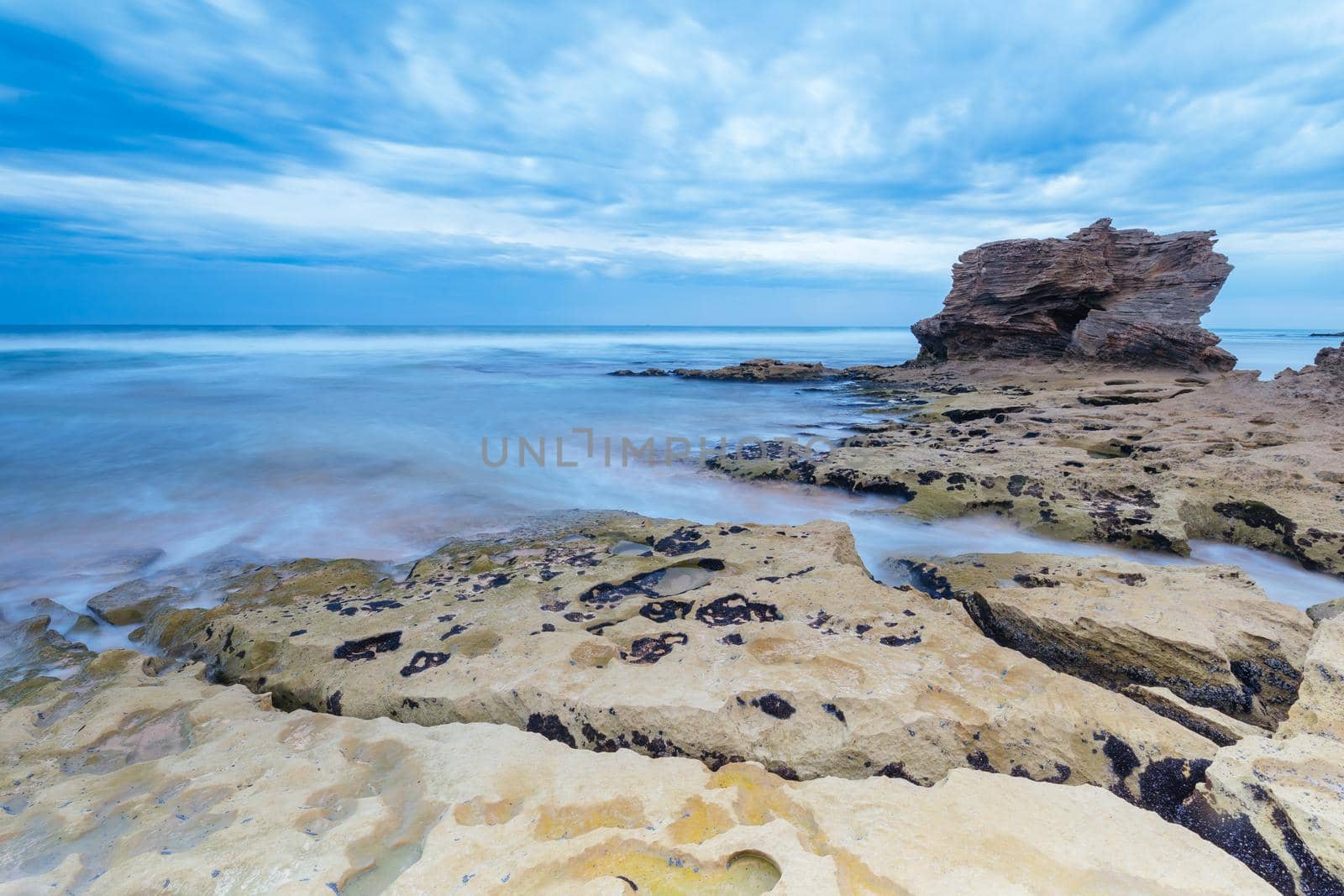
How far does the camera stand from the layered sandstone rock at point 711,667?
2148mm

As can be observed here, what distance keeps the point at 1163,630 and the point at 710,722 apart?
2.20 metres

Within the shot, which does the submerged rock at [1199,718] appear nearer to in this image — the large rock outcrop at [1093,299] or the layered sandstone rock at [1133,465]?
the layered sandstone rock at [1133,465]

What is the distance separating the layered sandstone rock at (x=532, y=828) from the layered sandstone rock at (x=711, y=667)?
19cm

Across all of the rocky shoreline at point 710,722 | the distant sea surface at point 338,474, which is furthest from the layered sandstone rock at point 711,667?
the distant sea surface at point 338,474

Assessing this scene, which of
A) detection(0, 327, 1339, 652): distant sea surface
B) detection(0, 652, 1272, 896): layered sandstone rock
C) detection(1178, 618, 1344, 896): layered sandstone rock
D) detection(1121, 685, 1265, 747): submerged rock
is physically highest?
detection(1178, 618, 1344, 896): layered sandstone rock

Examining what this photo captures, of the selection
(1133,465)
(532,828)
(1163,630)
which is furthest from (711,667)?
(1133,465)

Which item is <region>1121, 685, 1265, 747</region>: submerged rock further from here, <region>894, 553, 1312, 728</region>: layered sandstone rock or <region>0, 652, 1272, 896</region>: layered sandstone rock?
<region>0, 652, 1272, 896</region>: layered sandstone rock

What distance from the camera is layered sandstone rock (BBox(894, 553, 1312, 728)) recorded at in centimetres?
270

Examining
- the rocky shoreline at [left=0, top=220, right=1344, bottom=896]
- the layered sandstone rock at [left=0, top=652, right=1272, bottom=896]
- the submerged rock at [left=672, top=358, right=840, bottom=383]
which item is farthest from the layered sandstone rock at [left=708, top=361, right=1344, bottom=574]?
the submerged rock at [left=672, top=358, right=840, bottom=383]

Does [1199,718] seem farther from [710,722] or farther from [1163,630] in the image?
[710,722]

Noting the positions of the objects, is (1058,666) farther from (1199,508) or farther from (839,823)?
(1199,508)

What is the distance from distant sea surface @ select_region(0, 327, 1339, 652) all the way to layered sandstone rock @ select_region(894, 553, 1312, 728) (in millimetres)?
1591

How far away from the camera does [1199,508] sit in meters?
5.18

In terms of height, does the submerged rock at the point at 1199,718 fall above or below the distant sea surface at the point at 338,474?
above
